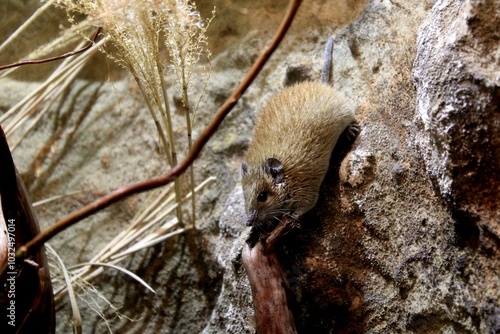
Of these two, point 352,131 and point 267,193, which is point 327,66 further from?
point 267,193

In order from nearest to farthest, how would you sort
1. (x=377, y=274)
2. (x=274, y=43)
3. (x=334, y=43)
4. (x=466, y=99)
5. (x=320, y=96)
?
(x=274, y=43) < (x=466, y=99) < (x=377, y=274) < (x=320, y=96) < (x=334, y=43)

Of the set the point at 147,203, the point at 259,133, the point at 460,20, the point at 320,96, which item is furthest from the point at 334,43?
the point at 147,203

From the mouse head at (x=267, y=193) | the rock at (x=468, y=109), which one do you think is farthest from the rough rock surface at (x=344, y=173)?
the mouse head at (x=267, y=193)

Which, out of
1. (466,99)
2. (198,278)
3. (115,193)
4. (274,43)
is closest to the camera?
(115,193)

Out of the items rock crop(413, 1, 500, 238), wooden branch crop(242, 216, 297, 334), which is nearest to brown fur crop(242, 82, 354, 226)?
wooden branch crop(242, 216, 297, 334)

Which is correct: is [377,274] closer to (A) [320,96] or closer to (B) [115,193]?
(A) [320,96]

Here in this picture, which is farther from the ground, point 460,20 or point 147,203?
point 460,20

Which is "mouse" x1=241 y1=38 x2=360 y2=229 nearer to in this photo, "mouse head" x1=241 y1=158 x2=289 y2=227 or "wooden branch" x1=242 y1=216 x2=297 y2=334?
"mouse head" x1=241 y1=158 x2=289 y2=227
